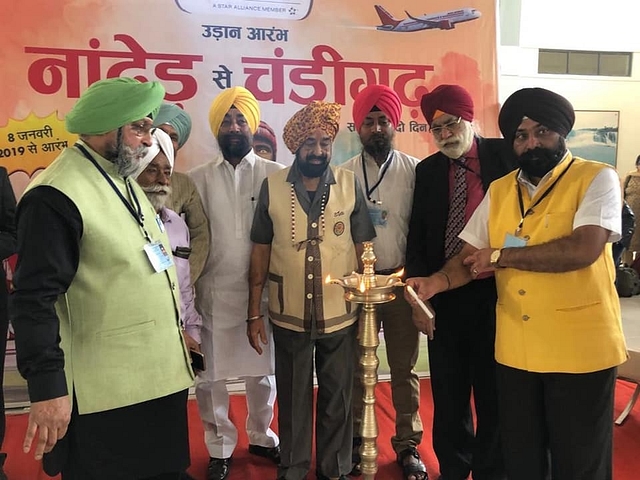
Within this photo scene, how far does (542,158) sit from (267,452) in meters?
2.05

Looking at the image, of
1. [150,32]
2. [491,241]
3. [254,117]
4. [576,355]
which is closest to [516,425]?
[576,355]

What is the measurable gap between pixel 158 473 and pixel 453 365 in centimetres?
135

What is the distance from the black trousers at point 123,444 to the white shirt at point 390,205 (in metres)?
1.29

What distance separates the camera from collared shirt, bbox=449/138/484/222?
2408 millimetres

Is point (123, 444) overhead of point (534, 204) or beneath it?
beneath

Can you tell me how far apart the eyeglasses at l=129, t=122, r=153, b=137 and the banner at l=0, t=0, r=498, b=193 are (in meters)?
1.83

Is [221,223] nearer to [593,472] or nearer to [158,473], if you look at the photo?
[158,473]

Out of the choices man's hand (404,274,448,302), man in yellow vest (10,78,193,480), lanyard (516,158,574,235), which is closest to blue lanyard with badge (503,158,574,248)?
lanyard (516,158,574,235)

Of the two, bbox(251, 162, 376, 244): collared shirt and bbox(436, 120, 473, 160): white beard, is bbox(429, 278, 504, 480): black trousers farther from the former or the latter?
bbox(436, 120, 473, 160): white beard

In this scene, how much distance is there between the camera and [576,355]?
6.03ft

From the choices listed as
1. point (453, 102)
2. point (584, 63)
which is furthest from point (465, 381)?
point (584, 63)

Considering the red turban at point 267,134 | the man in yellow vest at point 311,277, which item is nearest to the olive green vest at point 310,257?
the man in yellow vest at point 311,277

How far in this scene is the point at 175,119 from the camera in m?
3.01

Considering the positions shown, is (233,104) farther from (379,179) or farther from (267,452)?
(267,452)
